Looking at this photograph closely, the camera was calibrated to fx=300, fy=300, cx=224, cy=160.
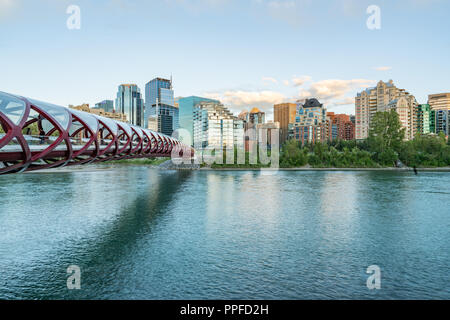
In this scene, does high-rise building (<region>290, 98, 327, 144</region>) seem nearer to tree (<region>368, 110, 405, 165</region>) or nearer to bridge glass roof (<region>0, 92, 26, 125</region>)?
tree (<region>368, 110, 405, 165</region>)

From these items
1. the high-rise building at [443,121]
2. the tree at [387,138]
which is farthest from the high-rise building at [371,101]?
the tree at [387,138]

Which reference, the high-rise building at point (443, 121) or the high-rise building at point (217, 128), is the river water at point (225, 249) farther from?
the high-rise building at point (443, 121)

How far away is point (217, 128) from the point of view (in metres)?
169

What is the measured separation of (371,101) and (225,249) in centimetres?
17212

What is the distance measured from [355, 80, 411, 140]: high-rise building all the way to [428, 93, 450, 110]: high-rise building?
167ft

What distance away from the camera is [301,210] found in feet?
93.1

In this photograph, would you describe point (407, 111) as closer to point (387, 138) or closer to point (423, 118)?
point (423, 118)

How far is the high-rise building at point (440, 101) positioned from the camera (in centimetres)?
19085

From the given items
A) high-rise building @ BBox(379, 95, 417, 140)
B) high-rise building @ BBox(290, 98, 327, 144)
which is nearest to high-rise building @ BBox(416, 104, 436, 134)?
high-rise building @ BBox(379, 95, 417, 140)

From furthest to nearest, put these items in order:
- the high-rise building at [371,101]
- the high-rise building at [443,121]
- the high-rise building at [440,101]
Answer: the high-rise building at [440,101] < the high-rise building at [443,121] < the high-rise building at [371,101]

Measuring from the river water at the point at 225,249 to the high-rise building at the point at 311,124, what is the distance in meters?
135

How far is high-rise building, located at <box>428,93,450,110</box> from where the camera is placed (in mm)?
190850
